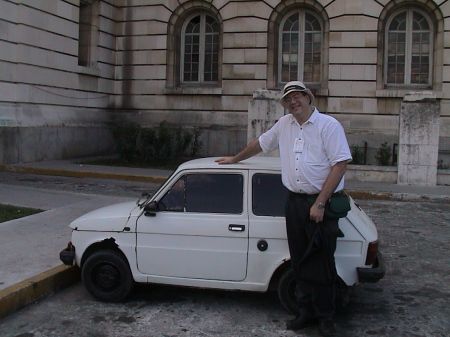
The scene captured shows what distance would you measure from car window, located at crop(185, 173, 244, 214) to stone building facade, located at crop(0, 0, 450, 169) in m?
12.8

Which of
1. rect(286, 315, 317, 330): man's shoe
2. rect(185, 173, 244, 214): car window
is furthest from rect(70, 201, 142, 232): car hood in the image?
rect(286, 315, 317, 330): man's shoe

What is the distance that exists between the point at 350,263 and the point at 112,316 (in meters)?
2.33

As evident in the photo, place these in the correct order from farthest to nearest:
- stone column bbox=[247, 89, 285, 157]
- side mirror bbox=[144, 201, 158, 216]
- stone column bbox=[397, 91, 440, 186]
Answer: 1. stone column bbox=[247, 89, 285, 157]
2. stone column bbox=[397, 91, 440, 186]
3. side mirror bbox=[144, 201, 158, 216]

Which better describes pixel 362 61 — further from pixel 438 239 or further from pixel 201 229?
pixel 201 229

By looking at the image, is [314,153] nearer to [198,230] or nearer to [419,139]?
[198,230]

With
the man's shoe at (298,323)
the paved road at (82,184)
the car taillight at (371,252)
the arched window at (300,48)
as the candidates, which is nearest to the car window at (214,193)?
the man's shoe at (298,323)

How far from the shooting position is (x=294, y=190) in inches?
184

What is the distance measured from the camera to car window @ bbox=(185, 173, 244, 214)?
17.3ft

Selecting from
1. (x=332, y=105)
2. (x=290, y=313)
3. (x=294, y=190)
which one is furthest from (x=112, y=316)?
(x=332, y=105)

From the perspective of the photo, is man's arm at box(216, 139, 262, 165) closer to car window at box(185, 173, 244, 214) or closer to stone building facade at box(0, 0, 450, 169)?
car window at box(185, 173, 244, 214)

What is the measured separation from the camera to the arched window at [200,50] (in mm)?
21312

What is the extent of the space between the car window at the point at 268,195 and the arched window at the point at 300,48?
616 inches

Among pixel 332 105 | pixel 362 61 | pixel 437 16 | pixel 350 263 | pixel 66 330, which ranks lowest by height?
pixel 66 330

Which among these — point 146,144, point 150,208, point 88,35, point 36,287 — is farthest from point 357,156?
point 36,287
